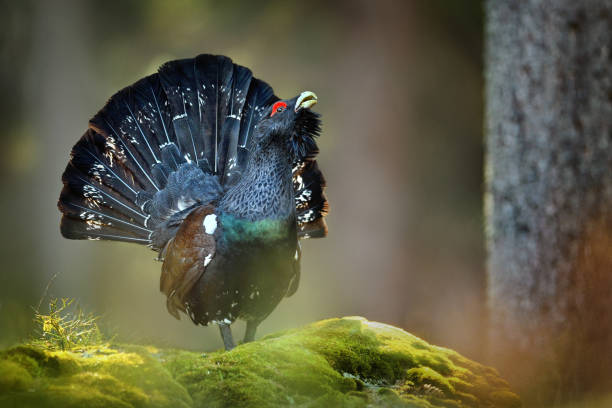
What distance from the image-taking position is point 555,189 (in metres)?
4.17

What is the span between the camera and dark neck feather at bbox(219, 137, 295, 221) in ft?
10.2

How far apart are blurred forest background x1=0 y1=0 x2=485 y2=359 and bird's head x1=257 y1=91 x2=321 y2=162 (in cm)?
378

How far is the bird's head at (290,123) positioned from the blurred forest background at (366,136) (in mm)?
3785

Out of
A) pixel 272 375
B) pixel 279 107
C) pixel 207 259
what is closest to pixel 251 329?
pixel 207 259

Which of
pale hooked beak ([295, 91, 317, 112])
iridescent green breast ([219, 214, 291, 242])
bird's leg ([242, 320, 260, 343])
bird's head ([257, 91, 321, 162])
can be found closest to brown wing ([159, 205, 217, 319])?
iridescent green breast ([219, 214, 291, 242])

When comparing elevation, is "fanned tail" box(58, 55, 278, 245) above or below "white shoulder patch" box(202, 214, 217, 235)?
above

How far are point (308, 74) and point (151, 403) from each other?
5995mm

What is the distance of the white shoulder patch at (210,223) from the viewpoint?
3255 mm

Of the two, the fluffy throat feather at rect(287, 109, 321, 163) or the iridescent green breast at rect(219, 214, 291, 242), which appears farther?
the fluffy throat feather at rect(287, 109, 321, 163)

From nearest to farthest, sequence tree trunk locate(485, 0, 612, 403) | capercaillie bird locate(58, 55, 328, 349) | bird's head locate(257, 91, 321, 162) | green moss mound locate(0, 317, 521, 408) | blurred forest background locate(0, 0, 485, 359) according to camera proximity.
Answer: green moss mound locate(0, 317, 521, 408) → bird's head locate(257, 91, 321, 162) → capercaillie bird locate(58, 55, 328, 349) → tree trunk locate(485, 0, 612, 403) → blurred forest background locate(0, 0, 485, 359)

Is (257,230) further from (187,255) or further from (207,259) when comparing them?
(187,255)

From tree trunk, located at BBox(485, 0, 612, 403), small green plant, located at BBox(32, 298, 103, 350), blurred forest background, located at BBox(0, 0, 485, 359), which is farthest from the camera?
blurred forest background, located at BBox(0, 0, 485, 359)

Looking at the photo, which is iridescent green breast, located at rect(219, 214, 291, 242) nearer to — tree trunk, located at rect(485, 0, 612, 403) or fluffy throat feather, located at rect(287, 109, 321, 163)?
fluffy throat feather, located at rect(287, 109, 321, 163)

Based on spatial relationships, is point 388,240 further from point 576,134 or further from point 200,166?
point 200,166
